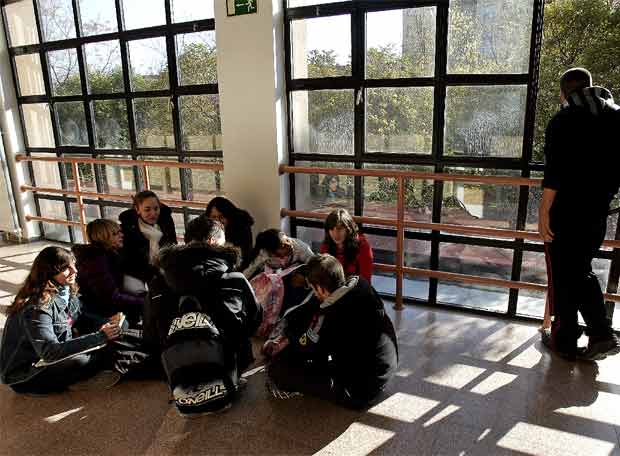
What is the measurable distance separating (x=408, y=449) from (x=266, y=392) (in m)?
0.80

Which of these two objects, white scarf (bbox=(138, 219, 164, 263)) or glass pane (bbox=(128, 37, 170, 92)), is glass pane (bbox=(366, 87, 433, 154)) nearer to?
white scarf (bbox=(138, 219, 164, 263))

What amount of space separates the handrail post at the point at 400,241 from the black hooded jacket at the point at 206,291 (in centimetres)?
136

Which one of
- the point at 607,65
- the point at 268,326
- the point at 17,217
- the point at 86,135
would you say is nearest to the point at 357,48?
the point at 607,65

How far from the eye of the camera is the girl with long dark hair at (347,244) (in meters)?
3.08

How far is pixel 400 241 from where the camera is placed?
3355 millimetres

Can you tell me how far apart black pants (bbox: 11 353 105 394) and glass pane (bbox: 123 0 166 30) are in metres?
3.05

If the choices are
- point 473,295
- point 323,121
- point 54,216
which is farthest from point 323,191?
point 54,216

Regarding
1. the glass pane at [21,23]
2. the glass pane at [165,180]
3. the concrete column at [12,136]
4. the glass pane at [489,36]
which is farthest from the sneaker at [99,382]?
the glass pane at [21,23]

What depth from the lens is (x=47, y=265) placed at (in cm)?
233

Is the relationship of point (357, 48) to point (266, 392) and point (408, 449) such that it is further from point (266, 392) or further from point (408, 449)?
point (408, 449)

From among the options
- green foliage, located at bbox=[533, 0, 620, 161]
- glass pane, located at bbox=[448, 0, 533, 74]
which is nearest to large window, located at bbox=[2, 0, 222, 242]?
glass pane, located at bbox=[448, 0, 533, 74]

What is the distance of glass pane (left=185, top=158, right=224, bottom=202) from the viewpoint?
4339 mm

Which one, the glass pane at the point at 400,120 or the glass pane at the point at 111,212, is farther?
the glass pane at the point at 111,212

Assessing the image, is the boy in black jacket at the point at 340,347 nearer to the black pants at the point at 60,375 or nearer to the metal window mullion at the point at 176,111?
the black pants at the point at 60,375
